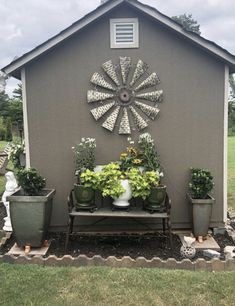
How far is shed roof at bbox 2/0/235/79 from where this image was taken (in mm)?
Result: 5180

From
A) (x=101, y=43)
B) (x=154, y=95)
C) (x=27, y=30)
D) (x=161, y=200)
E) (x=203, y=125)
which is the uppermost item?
(x=27, y=30)

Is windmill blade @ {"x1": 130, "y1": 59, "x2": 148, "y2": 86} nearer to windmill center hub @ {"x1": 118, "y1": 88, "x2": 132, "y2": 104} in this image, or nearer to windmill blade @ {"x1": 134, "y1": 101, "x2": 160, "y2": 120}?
windmill center hub @ {"x1": 118, "y1": 88, "x2": 132, "y2": 104}

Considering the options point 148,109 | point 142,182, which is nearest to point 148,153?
point 142,182

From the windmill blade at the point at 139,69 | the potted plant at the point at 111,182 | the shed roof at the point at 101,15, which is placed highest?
the shed roof at the point at 101,15

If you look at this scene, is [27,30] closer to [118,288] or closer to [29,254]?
[29,254]

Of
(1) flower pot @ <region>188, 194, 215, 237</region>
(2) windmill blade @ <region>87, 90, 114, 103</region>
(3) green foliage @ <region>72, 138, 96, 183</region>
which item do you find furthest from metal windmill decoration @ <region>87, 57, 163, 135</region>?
(1) flower pot @ <region>188, 194, 215, 237</region>

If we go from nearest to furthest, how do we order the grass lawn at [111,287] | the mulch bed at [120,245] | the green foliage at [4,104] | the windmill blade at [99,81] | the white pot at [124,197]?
the grass lawn at [111,287]
the mulch bed at [120,245]
the white pot at [124,197]
the windmill blade at [99,81]
the green foliage at [4,104]

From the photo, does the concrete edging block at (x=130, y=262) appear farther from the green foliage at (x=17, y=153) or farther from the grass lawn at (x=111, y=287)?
the green foliage at (x=17, y=153)

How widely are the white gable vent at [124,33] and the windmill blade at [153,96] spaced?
771 mm

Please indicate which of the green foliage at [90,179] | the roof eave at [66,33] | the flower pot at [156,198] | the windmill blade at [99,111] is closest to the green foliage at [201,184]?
the flower pot at [156,198]

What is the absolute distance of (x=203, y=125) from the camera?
5.62 metres

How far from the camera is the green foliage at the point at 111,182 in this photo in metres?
4.97

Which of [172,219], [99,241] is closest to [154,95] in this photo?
[172,219]

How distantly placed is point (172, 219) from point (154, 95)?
2.05 m
